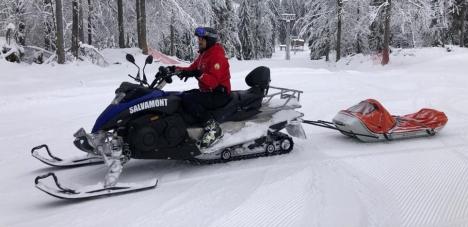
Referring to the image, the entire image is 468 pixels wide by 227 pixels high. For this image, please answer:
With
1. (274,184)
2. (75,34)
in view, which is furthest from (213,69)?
(75,34)

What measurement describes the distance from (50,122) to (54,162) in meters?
2.97

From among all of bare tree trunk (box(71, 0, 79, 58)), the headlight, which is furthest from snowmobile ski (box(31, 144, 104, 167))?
bare tree trunk (box(71, 0, 79, 58))

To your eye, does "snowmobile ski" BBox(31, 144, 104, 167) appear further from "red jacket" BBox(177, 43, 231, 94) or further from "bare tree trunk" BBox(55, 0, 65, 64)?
"bare tree trunk" BBox(55, 0, 65, 64)

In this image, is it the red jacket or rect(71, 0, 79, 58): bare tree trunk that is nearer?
the red jacket

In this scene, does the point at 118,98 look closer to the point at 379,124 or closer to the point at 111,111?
the point at 111,111

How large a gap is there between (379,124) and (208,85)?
8.86 feet

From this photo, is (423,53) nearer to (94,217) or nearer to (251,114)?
A: (251,114)

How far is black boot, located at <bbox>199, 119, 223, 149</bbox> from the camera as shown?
538 centimetres

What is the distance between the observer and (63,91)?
11.7 metres

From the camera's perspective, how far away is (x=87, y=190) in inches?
177

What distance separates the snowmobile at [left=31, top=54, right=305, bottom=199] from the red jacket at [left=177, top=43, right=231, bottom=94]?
0.32 metres

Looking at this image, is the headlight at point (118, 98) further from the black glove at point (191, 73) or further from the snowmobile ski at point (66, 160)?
the snowmobile ski at point (66, 160)

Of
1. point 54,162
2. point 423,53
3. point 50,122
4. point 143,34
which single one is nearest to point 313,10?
point 423,53

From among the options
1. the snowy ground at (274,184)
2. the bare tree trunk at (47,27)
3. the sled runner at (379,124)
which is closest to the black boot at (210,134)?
the snowy ground at (274,184)
